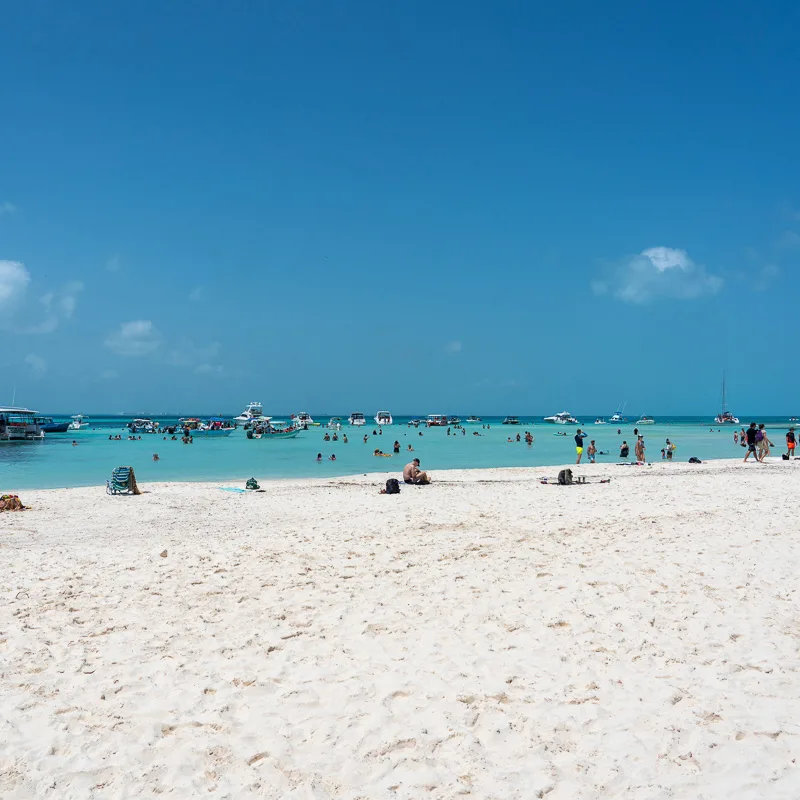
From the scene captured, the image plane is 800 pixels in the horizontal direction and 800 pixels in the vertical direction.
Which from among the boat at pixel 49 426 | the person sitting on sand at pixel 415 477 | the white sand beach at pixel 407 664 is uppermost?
the boat at pixel 49 426

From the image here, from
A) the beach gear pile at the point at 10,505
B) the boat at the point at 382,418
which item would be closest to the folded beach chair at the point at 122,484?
the beach gear pile at the point at 10,505

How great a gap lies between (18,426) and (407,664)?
6942 cm

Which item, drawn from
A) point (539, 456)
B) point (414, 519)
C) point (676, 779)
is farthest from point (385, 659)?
point (539, 456)

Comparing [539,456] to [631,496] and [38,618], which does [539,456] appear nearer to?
[631,496]

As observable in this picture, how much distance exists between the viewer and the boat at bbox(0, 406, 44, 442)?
201 feet

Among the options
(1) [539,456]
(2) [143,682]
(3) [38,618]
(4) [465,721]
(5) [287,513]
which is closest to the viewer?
(4) [465,721]

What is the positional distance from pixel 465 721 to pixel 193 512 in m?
12.0

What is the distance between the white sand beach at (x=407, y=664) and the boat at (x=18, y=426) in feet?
194

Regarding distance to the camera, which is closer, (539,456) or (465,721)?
(465,721)

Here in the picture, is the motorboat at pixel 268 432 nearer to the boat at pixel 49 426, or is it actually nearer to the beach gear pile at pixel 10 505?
the boat at pixel 49 426

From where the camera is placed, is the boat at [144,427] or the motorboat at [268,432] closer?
the motorboat at [268,432]

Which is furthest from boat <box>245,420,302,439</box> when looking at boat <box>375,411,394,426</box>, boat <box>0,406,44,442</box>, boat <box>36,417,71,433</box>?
boat <box>375,411,394,426</box>

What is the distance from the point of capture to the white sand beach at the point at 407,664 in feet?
14.0

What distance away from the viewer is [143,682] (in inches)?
221
